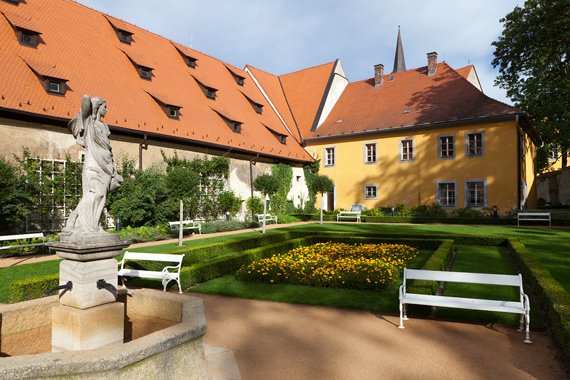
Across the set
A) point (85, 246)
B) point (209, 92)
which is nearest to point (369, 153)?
point (209, 92)

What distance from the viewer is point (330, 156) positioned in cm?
3042

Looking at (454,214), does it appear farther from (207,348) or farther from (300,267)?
(207,348)

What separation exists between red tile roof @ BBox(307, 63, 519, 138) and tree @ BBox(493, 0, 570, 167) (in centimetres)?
260

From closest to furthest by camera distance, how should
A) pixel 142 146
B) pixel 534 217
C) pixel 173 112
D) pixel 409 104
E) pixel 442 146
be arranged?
pixel 142 146 < pixel 173 112 < pixel 534 217 < pixel 442 146 < pixel 409 104

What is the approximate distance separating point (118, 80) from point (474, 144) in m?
22.0

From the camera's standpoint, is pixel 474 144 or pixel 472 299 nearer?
pixel 472 299

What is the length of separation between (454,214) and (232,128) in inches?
617

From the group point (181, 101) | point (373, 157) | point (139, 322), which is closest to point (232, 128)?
point (181, 101)

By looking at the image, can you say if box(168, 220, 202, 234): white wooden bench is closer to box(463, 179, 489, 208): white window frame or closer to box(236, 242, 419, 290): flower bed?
box(236, 242, 419, 290): flower bed

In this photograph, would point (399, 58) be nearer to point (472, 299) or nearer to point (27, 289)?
point (472, 299)

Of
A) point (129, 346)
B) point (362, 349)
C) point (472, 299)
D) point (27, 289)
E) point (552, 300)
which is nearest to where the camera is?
point (129, 346)

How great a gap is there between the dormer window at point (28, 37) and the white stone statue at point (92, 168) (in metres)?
15.4

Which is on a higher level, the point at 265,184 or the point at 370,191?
the point at 265,184

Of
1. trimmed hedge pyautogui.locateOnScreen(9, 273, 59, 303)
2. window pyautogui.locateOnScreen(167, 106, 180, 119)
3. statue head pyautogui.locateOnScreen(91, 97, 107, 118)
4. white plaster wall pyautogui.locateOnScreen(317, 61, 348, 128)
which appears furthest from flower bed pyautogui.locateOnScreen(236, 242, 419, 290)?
white plaster wall pyautogui.locateOnScreen(317, 61, 348, 128)
